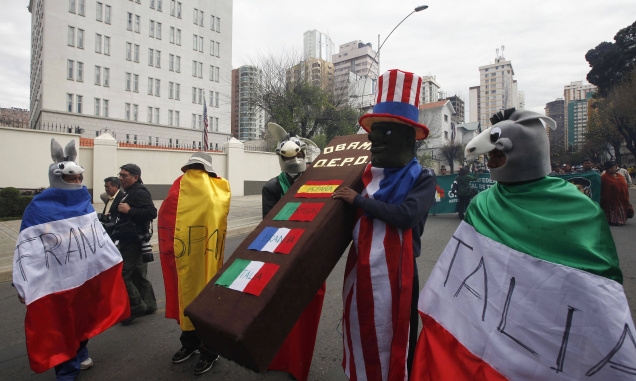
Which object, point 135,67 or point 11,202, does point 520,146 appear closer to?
point 11,202

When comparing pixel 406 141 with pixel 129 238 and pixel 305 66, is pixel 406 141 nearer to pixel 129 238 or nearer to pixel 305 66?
pixel 129 238

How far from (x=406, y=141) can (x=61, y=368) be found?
314 cm

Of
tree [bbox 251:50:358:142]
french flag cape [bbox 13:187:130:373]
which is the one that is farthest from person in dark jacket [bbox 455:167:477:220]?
french flag cape [bbox 13:187:130:373]

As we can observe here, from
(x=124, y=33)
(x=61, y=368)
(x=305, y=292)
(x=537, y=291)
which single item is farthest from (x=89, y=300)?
(x=124, y=33)

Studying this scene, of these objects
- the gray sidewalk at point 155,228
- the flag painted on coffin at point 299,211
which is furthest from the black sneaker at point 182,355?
the gray sidewalk at point 155,228

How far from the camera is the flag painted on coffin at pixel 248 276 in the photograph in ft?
6.04

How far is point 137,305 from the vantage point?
418cm

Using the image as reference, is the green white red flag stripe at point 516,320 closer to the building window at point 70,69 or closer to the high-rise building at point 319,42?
the building window at point 70,69

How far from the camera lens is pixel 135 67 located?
126ft

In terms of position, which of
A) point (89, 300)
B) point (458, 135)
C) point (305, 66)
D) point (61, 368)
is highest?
point (458, 135)

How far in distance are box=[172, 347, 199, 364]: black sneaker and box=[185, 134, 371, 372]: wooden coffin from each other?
60.1 inches

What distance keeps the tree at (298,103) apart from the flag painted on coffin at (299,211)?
12.0 metres

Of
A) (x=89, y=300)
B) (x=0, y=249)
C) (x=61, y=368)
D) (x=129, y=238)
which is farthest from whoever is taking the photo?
(x=0, y=249)

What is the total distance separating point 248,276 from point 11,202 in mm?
14697
